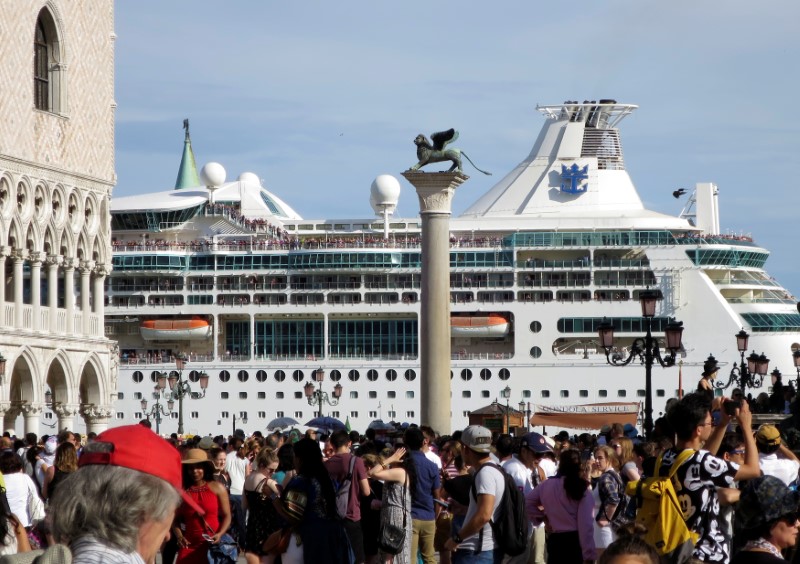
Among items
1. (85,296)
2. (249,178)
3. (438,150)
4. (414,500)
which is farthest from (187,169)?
(414,500)

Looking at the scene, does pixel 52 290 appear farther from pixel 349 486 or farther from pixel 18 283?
pixel 349 486

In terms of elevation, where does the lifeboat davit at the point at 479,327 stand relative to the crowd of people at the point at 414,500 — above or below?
above

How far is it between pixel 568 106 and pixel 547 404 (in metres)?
14.1

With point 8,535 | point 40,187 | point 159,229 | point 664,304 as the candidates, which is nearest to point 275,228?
point 159,229

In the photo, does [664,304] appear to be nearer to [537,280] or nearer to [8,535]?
[537,280]

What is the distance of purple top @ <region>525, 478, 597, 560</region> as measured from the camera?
32.6 ft

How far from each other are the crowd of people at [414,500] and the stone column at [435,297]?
1051cm

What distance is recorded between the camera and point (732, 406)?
7281 mm

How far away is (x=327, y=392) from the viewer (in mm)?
61875

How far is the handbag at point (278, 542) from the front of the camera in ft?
29.2

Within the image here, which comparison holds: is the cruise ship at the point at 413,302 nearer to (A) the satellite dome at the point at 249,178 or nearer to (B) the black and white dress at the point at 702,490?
(A) the satellite dome at the point at 249,178

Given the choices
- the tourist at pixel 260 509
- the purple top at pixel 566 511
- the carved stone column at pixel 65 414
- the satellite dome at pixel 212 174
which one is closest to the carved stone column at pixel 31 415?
the carved stone column at pixel 65 414

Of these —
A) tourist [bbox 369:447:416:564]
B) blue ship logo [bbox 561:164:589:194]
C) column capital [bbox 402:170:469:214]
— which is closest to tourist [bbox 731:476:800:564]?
tourist [bbox 369:447:416:564]

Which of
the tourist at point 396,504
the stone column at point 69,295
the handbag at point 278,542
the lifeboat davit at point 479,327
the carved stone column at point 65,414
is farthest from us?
the lifeboat davit at point 479,327
